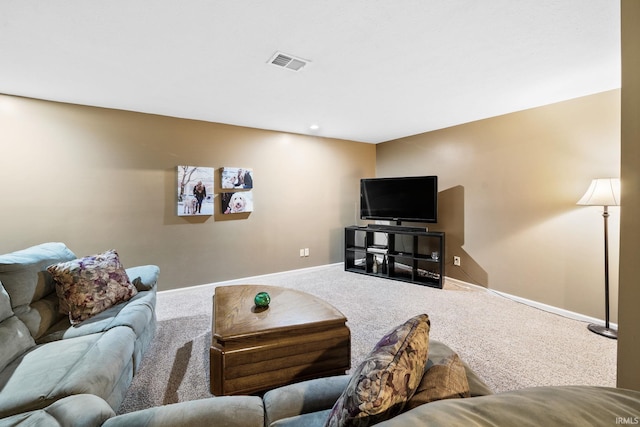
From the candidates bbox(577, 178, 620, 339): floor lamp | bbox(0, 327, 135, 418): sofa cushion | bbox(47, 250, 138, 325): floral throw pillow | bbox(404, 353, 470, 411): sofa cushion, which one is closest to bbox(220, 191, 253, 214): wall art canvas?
bbox(47, 250, 138, 325): floral throw pillow

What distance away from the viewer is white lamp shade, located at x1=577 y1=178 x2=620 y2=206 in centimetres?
241

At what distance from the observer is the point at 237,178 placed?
3.92m

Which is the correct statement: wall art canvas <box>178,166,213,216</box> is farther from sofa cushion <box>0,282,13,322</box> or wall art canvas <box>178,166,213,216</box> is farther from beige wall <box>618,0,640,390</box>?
beige wall <box>618,0,640,390</box>

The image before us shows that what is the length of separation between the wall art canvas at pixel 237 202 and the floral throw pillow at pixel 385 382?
11.3 ft

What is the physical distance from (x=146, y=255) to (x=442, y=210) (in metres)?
4.26

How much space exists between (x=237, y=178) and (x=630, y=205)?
380 centimetres

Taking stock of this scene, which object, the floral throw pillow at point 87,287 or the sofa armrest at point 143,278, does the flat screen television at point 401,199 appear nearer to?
the sofa armrest at point 143,278

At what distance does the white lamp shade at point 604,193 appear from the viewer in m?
2.41

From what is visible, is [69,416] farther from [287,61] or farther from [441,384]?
[287,61]

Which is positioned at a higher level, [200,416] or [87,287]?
[87,287]

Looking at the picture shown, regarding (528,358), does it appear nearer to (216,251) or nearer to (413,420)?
(413,420)

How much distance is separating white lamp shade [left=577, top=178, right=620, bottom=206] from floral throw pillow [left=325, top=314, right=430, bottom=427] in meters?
2.84

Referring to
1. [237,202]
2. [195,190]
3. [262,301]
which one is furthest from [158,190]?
[262,301]

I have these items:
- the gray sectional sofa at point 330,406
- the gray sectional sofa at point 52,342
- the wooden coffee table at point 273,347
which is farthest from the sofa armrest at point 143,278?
the gray sectional sofa at point 330,406
